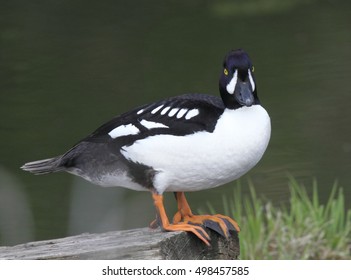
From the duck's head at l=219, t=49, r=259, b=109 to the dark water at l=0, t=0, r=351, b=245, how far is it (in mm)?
1648

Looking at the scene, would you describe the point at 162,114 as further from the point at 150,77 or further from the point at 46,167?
the point at 150,77

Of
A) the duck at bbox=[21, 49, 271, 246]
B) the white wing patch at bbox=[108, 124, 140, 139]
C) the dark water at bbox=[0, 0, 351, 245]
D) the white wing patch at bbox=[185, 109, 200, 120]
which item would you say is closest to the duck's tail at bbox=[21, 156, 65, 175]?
the duck at bbox=[21, 49, 271, 246]

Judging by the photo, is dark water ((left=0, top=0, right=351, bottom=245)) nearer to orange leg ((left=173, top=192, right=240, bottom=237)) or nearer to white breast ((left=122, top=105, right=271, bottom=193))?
orange leg ((left=173, top=192, right=240, bottom=237))

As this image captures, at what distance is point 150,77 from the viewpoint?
7297 mm

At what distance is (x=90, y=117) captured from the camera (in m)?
6.73

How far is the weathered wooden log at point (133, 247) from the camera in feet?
10.3

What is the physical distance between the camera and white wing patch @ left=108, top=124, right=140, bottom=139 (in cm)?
337

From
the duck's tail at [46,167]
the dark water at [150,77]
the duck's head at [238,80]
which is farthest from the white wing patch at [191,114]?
the dark water at [150,77]

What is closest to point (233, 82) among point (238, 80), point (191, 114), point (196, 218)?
point (238, 80)

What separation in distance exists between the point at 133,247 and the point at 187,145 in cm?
34

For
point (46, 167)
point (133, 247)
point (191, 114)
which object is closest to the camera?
point (133, 247)

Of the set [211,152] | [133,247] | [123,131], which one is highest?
[123,131]

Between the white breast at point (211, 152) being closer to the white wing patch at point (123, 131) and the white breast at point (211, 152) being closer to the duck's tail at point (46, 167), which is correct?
the white wing patch at point (123, 131)

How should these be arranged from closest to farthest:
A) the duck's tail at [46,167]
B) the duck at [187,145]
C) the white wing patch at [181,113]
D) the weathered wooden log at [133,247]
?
the weathered wooden log at [133,247]
the duck at [187,145]
the white wing patch at [181,113]
the duck's tail at [46,167]
